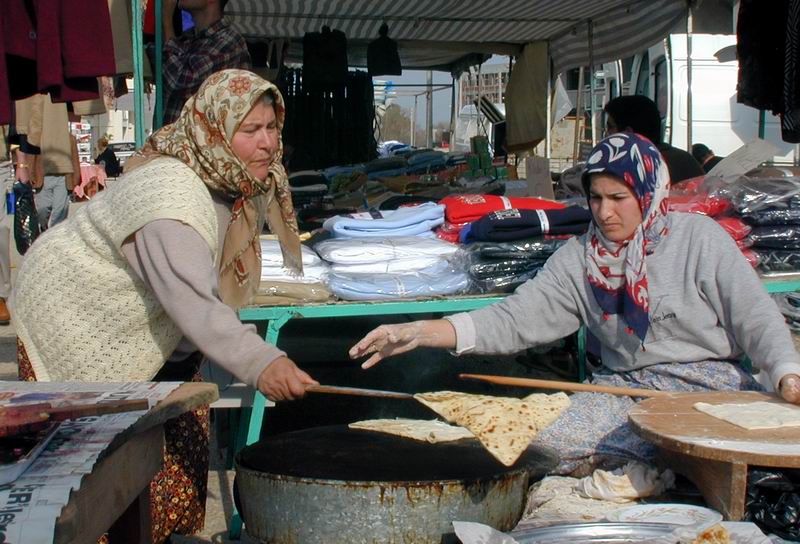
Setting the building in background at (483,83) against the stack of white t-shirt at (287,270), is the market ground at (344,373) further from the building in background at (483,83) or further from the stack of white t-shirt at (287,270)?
the building in background at (483,83)

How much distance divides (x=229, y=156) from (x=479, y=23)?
5764mm

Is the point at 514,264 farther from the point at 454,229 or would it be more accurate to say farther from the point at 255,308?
the point at 255,308

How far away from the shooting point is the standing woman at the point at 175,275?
2193 millimetres

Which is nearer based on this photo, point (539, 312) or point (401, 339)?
point (401, 339)

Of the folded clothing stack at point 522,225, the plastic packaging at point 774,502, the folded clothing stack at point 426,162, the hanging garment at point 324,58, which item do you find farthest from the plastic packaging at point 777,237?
the hanging garment at point 324,58

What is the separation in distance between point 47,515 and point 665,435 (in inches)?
53.7

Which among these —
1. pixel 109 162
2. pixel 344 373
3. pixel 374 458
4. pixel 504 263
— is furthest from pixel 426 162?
pixel 109 162

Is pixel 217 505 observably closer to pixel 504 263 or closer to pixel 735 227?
pixel 504 263

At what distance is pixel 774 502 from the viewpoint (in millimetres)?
2170

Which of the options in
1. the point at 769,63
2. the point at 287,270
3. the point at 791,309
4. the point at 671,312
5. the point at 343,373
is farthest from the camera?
the point at 791,309

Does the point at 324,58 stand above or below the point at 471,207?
above

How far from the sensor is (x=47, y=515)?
1.42 meters

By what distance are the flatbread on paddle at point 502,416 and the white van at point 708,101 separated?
10204mm

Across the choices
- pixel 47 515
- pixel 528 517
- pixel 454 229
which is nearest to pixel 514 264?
pixel 454 229
